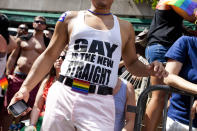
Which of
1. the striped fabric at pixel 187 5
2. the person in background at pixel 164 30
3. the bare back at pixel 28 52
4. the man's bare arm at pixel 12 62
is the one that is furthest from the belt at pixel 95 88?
the man's bare arm at pixel 12 62

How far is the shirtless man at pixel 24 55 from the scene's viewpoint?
21.4ft

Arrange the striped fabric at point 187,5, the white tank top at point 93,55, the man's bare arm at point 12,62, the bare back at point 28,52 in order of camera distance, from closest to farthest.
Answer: the white tank top at point 93,55 < the striped fabric at point 187,5 < the bare back at point 28,52 < the man's bare arm at point 12,62

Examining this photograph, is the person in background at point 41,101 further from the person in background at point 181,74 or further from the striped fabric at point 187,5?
the person in background at point 181,74

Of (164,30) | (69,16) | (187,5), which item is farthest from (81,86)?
(187,5)

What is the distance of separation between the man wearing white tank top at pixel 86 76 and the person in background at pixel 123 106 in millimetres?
625

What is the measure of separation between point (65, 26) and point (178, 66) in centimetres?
107

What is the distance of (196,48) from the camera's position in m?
2.94

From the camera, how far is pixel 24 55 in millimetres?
6867

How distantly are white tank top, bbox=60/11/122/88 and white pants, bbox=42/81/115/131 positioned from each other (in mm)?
139

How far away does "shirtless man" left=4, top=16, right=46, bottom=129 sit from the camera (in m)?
6.51

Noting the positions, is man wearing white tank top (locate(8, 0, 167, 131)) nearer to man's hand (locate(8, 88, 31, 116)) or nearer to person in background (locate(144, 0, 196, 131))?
man's hand (locate(8, 88, 31, 116))

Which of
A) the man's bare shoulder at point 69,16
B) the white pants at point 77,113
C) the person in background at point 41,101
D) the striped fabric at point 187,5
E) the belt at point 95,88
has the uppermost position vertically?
the striped fabric at point 187,5

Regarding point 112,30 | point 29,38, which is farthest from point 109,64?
point 29,38

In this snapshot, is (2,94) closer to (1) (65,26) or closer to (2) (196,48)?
(1) (65,26)
